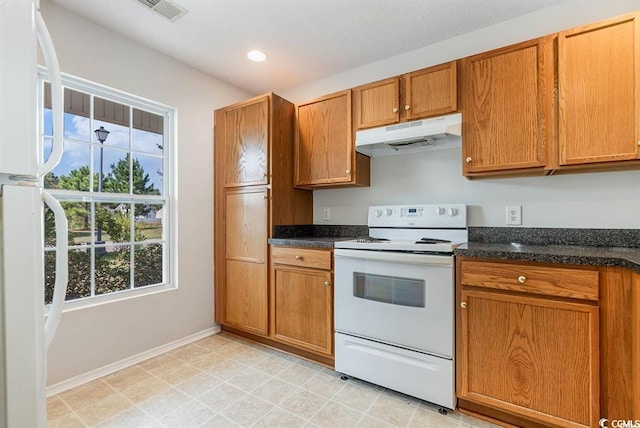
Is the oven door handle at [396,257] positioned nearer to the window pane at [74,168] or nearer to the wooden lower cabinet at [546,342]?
the wooden lower cabinet at [546,342]

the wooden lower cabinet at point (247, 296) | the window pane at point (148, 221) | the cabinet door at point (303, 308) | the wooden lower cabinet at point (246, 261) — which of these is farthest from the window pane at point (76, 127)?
the cabinet door at point (303, 308)

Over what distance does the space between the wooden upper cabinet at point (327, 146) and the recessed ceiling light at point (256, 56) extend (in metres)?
0.50

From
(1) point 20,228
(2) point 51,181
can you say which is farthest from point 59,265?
(2) point 51,181

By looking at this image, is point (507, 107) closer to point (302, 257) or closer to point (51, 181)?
point (302, 257)

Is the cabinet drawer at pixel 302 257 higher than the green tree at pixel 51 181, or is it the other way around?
the green tree at pixel 51 181

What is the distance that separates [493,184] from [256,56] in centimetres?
216

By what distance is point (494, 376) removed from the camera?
1615 millimetres

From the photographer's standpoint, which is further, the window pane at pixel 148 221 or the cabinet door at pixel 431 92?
the window pane at pixel 148 221

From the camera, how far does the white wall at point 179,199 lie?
2.01m

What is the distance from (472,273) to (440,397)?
74 centimetres

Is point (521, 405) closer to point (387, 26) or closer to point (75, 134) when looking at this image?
point (387, 26)

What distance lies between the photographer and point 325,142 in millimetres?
2590

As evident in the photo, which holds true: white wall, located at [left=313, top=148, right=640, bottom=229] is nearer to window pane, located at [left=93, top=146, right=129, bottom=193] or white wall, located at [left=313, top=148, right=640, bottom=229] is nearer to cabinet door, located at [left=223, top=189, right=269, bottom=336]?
cabinet door, located at [left=223, top=189, right=269, bottom=336]

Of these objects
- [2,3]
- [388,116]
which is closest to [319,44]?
[388,116]
